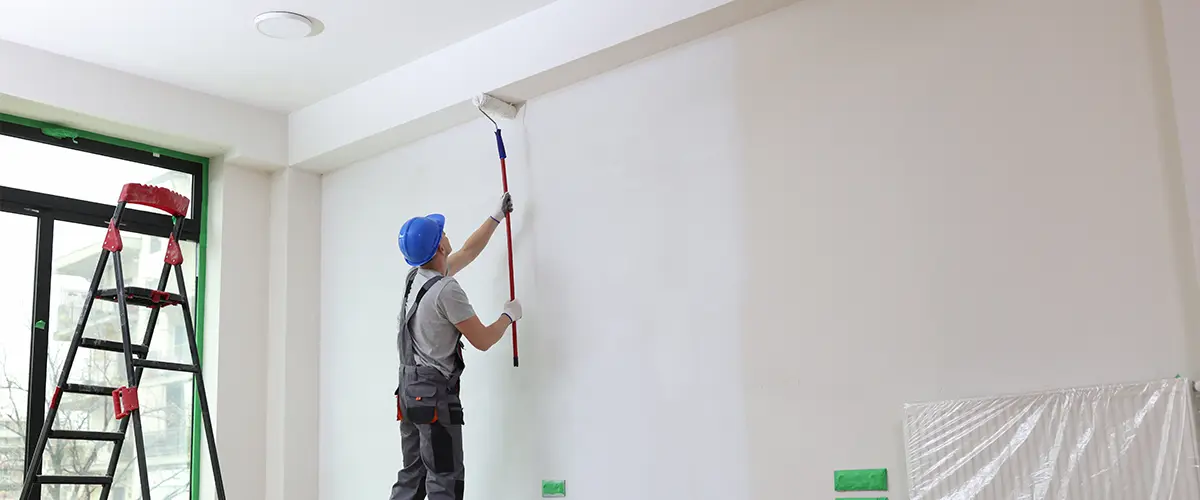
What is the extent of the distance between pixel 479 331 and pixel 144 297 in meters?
1.36

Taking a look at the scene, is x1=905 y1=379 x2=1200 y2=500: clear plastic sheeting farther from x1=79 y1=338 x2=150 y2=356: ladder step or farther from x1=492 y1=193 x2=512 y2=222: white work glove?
x1=79 y1=338 x2=150 y2=356: ladder step

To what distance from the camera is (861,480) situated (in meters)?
3.16

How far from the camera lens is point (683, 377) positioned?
366 centimetres

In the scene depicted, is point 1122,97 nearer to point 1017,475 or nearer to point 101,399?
point 1017,475

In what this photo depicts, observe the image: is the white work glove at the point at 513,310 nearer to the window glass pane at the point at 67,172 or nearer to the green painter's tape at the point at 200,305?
the green painter's tape at the point at 200,305

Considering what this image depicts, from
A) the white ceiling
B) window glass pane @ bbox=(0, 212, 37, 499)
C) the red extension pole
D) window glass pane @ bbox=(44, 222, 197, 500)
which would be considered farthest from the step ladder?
the red extension pole

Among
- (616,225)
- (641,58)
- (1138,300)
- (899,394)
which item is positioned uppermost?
(641,58)

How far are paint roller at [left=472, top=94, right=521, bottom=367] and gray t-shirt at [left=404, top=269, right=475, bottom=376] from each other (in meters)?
0.32

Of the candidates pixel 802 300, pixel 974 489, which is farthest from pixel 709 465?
pixel 974 489

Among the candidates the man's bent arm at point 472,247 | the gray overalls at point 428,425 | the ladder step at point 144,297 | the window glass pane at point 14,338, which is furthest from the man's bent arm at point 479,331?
the window glass pane at point 14,338

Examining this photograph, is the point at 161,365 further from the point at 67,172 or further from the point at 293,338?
the point at 67,172

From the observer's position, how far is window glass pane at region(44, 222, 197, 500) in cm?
452

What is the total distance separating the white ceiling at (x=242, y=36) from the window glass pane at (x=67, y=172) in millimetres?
461

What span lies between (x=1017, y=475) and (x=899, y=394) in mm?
445
